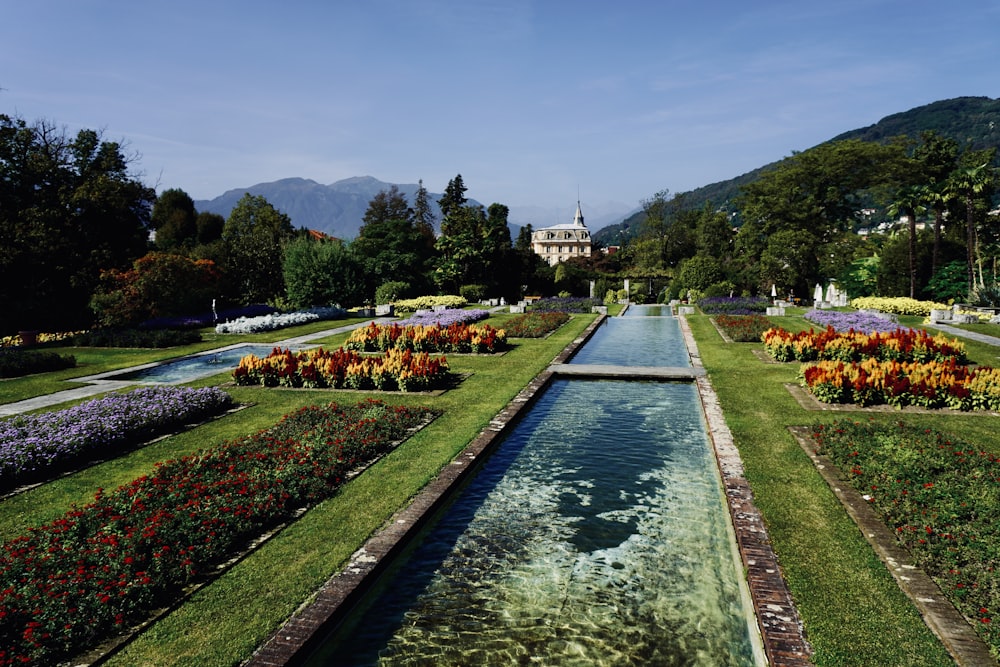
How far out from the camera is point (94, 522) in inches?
264

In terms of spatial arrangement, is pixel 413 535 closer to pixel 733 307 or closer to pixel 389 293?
pixel 733 307

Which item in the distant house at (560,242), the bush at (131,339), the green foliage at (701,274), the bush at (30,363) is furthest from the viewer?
the distant house at (560,242)

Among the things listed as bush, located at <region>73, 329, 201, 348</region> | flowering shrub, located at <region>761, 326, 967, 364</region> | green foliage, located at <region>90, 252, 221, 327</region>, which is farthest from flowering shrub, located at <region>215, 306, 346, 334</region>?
flowering shrub, located at <region>761, 326, 967, 364</region>

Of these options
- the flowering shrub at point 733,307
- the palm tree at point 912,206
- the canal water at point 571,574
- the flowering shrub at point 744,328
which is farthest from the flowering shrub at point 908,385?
the palm tree at point 912,206

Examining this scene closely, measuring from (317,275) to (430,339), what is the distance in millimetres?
17678

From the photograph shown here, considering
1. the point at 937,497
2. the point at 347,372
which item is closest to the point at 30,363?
the point at 347,372

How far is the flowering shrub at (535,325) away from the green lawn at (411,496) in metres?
9.98

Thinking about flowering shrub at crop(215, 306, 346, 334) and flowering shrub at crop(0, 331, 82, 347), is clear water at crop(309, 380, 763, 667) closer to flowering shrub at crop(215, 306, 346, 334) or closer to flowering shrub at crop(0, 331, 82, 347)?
flowering shrub at crop(215, 306, 346, 334)

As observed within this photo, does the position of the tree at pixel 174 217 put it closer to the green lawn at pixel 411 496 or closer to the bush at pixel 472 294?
the bush at pixel 472 294

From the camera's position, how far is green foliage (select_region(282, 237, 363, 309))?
3478 centimetres

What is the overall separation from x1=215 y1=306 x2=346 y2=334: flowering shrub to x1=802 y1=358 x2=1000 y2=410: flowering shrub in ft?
77.4

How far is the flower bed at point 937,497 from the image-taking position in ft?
17.0

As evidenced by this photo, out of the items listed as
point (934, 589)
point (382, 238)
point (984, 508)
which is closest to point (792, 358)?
point (984, 508)

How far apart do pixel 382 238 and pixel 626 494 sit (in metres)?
46.5
